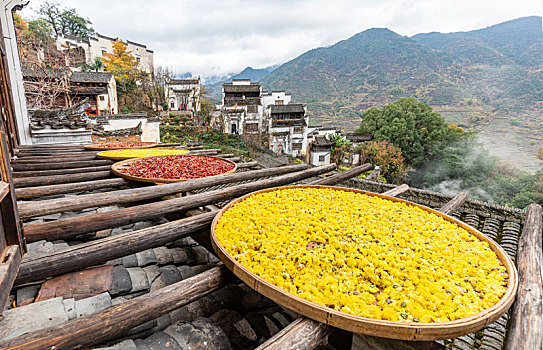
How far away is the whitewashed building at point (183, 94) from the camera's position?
3136 cm

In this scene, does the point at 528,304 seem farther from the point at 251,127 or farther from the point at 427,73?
the point at 427,73

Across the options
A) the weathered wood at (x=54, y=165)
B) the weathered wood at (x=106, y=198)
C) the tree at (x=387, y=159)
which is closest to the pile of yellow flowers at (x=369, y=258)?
the weathered wood at (x=106, y=198)

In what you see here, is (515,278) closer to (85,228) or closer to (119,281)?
(119,281)

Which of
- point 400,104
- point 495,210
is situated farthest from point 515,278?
point 400,104

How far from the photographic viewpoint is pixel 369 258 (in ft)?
5.64

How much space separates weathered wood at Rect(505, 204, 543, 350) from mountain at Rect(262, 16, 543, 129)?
53.5 metres

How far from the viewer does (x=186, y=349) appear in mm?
1409

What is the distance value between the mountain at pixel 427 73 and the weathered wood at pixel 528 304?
53509 mm

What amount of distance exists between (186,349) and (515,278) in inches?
77.4

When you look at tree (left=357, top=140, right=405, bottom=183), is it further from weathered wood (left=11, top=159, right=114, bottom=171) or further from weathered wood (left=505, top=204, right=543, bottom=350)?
weathered wood (left=11, top=159, right=114, bottom=171)

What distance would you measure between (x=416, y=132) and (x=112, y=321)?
2877 cm

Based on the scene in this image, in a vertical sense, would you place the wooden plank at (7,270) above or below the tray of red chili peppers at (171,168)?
above

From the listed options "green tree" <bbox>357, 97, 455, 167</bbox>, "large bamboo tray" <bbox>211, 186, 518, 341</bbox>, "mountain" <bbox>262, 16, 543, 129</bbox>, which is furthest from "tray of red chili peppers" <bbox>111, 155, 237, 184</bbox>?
"mountain" <bbox>262, 16, 543, 129</bbox>

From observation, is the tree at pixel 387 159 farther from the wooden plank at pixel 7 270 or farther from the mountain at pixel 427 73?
the mountain at pixel 427 73
